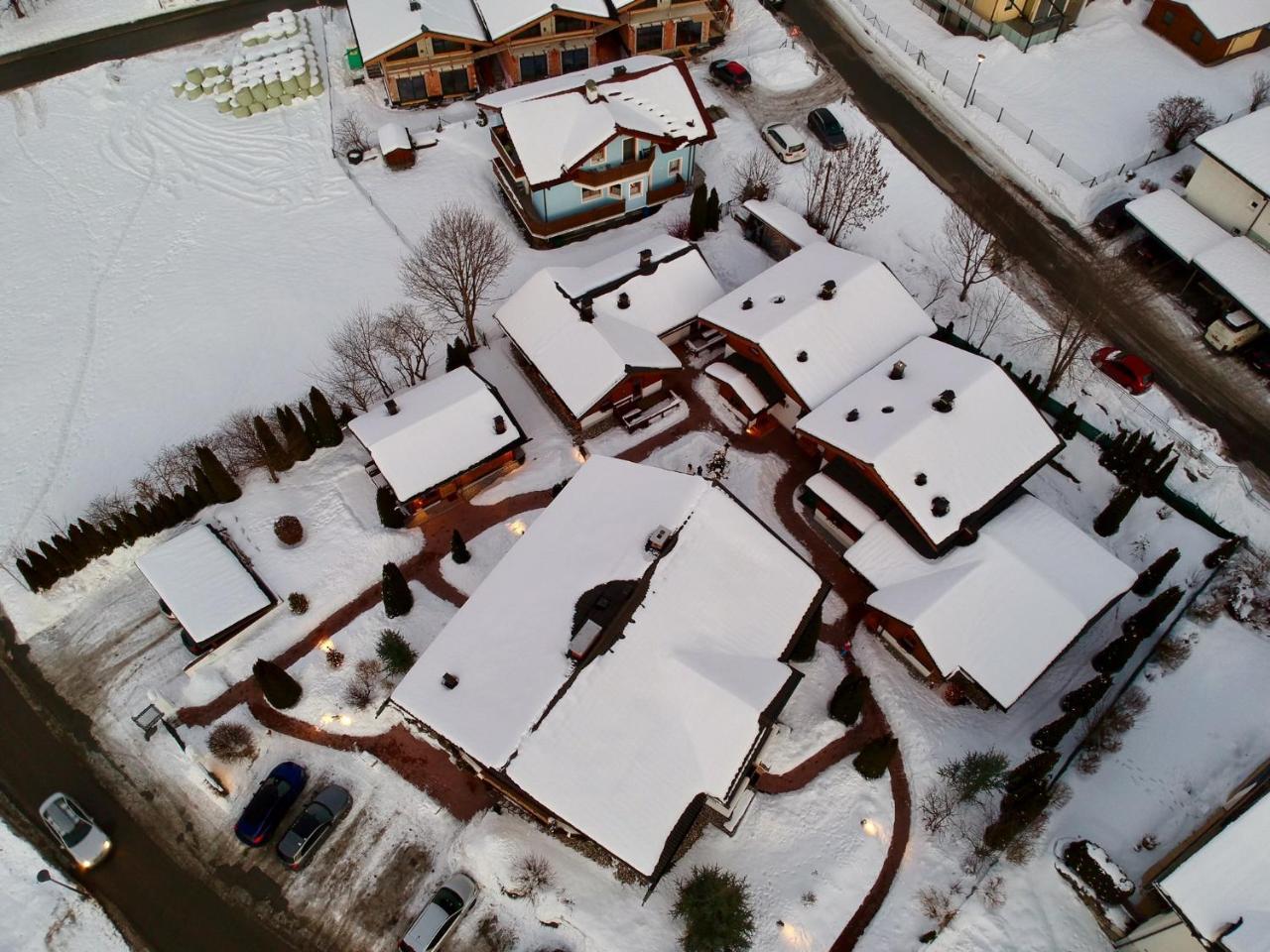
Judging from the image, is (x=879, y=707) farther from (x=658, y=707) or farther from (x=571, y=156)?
(x=571, y=156)

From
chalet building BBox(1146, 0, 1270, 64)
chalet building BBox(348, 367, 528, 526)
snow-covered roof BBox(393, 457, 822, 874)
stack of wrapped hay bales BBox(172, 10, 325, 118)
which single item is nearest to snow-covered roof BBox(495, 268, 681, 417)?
chalet building BBox(348, 367, 528, 526)

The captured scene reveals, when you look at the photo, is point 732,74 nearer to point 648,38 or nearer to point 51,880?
point 648,38

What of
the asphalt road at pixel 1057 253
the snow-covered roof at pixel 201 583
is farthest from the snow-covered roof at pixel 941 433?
the snow-covered roof at pixel 201 583

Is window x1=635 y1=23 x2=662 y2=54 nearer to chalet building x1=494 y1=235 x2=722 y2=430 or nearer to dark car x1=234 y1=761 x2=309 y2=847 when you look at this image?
chalet building x1=494 y1=235 x2=722 y2=430

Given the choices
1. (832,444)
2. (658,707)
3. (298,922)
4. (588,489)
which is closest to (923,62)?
(832,444)

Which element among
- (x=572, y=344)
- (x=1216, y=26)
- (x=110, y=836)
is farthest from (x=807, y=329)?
(x=1216, y=26)
